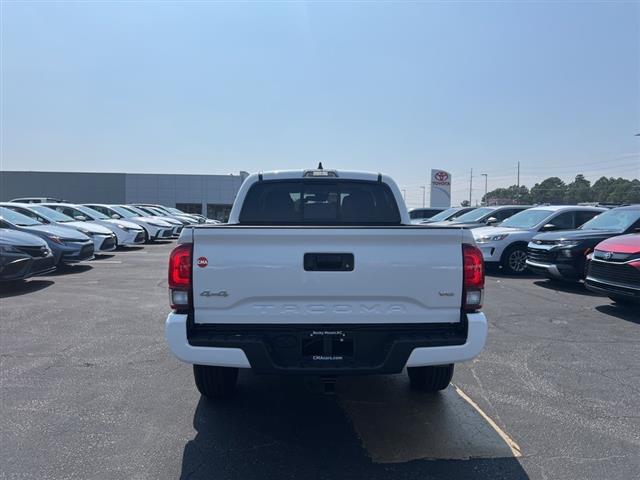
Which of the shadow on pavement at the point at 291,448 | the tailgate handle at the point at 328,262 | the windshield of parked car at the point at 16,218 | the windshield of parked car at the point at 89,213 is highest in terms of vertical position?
the windshield of parked car at the point at 89,213

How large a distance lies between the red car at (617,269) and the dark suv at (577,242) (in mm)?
1594

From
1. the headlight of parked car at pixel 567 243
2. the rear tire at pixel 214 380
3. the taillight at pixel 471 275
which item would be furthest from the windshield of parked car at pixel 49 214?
the taillight at pixel 471 275

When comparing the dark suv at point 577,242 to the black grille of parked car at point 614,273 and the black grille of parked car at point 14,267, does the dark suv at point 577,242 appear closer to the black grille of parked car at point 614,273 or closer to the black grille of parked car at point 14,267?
the black grille of parked car at point 614,273

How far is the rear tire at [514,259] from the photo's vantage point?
39.6 ft

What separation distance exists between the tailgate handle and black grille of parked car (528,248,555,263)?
826 centimetres

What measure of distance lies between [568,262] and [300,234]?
8261mm

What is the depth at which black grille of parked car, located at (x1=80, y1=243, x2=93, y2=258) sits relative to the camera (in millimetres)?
11604

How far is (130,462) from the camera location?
3.24 meters

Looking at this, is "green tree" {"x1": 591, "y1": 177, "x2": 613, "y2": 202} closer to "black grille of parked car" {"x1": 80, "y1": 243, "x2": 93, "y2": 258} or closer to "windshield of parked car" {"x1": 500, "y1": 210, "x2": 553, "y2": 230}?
"windshield of parked car" {"x1": 500, "y1": 210, "x2": 553, "y2": 230}

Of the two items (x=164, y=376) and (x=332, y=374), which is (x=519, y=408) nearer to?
(x=332, y=374)

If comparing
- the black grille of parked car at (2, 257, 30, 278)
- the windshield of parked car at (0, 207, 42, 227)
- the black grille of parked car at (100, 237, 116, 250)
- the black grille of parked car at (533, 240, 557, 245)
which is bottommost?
the black grille of parked car at (2, 257, 30, 278)

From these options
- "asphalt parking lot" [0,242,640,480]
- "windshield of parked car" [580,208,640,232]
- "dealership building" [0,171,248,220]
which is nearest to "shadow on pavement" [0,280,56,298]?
"asphalt parking lot" [0,242,640,480]

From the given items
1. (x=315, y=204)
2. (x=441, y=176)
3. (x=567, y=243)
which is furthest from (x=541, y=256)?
(x=441, y=176)

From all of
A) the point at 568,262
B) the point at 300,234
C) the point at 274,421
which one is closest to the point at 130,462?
the point at 274,421
